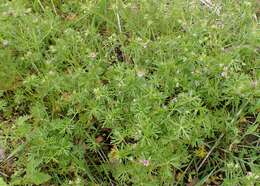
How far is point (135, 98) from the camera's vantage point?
9.34 feet

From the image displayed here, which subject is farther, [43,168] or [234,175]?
[43,168]

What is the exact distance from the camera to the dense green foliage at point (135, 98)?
2.75 m

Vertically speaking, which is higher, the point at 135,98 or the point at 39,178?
the point at 135,98

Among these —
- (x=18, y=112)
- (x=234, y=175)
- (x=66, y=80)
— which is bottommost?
(x=234, y=175)

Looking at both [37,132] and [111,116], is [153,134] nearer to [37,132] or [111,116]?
[111,116]

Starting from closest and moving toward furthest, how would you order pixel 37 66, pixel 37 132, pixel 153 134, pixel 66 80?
pixel 153 134
pixel 37 132
pixel 66 80
pixel 37 66

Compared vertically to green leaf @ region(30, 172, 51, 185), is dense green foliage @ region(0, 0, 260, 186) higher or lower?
higher

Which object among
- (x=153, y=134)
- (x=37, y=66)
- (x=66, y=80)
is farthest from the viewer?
(x=37, y=66)

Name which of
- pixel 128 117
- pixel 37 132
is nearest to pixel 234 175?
pixel 128 117

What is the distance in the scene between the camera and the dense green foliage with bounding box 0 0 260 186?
275 cm

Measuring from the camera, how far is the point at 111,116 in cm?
279

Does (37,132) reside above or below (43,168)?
above

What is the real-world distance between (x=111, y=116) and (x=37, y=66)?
2.83ft

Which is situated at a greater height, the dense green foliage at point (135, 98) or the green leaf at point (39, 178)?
the dense green foliage at point (135, 98)
